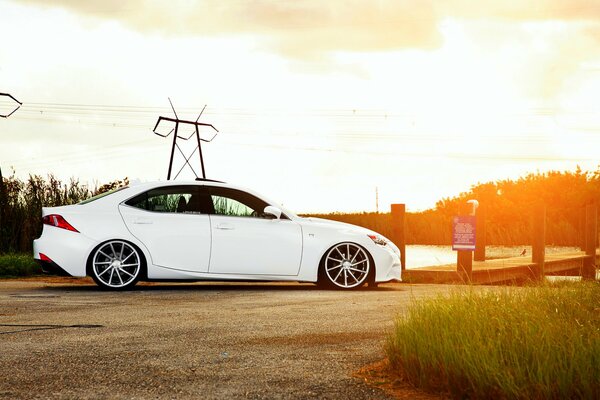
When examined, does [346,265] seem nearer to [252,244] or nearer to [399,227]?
[252,244]

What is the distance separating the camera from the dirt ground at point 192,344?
5.21 meters

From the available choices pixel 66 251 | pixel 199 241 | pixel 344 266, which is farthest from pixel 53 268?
pixel 344 266

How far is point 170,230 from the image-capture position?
11.6 m

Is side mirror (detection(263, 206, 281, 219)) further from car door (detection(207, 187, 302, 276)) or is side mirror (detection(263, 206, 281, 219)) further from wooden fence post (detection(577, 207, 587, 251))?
wooden fence post (detection(577, 207, 587, 251))

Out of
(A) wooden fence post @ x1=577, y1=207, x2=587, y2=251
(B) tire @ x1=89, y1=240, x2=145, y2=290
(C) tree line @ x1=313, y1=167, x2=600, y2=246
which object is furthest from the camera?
(C) tree line @ x1=313, y1=167, x2=600, y2=246

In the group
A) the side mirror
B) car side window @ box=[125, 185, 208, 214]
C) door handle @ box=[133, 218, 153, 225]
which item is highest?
car side window @ box=[125, 185, 208, 214]

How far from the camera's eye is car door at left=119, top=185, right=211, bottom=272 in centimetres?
1152

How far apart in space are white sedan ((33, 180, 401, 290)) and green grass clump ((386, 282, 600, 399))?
537 centimetres

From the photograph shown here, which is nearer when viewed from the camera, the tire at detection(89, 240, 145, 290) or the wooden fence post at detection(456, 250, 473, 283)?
the tire at detection(89, 240, 145, 290)

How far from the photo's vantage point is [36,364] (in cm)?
601

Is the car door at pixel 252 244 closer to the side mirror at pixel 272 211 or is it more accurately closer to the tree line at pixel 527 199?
the side mirror at pixel 272 211

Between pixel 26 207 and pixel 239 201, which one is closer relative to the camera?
pixel 239 201

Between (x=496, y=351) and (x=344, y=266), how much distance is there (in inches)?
275

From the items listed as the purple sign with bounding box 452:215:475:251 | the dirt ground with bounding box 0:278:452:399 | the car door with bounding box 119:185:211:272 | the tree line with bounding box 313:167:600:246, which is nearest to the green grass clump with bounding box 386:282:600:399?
the dirt ground with bounding box 0:278:452:399
